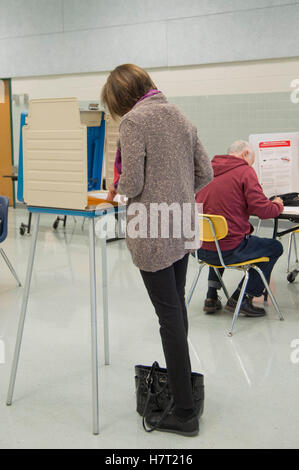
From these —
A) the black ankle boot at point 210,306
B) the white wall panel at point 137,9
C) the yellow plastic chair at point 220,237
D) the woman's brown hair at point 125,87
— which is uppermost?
the white wall panel at point 137,9

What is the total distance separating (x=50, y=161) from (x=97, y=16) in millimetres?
6529

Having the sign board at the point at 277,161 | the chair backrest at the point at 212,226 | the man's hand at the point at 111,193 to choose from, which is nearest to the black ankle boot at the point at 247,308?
the chair backrest at the point at 212,226

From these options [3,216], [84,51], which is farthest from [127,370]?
[84,51]

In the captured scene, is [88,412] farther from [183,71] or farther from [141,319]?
[183,71]

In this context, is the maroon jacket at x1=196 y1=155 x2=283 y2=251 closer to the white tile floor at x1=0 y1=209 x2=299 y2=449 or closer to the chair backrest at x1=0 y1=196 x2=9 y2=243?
Result: the white tile floor at x1=0 y1=209 x2=299 y2=449

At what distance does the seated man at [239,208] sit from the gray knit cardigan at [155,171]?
4.76 ft

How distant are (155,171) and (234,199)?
1.62 m

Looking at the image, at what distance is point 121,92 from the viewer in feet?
6.91

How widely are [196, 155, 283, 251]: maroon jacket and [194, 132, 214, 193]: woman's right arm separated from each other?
4.38 ft

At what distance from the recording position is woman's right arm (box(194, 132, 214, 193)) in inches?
87.3

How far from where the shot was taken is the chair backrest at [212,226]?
3400mm

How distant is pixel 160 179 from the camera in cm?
205

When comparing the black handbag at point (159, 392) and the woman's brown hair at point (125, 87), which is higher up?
the woman's brown hair at point (125, 87)

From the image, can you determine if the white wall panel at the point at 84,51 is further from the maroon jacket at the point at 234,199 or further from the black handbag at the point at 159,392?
the black handbag at the point at 159,392
